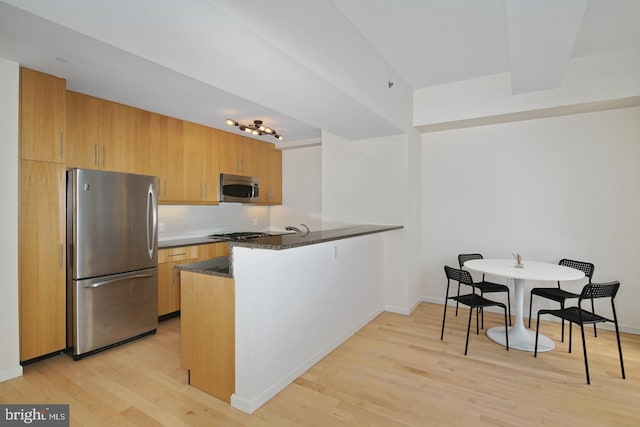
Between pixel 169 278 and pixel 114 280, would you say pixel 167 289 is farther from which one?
pixel 114 280

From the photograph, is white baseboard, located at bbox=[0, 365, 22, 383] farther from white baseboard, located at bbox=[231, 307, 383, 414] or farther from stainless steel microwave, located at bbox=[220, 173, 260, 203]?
stainless steel microwave, located at bbox=[220, 173, 260, 203]

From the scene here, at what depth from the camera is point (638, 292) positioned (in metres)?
3.45

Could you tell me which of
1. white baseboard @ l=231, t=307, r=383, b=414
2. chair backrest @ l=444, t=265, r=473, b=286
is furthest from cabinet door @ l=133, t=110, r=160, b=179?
chair backrest @ l=444, t=265, r=473, b=286

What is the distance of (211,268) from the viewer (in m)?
2.46

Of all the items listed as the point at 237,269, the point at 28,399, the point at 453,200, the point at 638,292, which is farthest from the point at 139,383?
the point at 638,292

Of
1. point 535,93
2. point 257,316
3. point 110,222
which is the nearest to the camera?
point 257,316

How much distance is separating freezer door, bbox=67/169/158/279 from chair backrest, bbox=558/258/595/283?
14.7 feet

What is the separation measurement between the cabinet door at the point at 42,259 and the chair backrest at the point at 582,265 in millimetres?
5012

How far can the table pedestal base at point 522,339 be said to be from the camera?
3.07m

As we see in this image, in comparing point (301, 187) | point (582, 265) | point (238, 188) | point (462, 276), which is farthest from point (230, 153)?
point (582, 265)

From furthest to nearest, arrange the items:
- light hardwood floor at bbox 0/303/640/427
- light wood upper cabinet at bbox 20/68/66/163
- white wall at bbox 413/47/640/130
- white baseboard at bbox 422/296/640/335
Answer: white baseboard at bbox 422/296/640/335, white wall at bbox 413/47/640/130, light wood upper cabinet at bbox 20/68/66/163, light hardwood floor at bbox 0/303/640/427

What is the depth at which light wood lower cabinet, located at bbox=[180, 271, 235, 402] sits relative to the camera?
7.20ft

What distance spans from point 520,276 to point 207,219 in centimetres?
407

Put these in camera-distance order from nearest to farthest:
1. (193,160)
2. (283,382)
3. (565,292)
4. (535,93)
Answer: (283,382) < (565,292) < (535,93) < (193,160)
